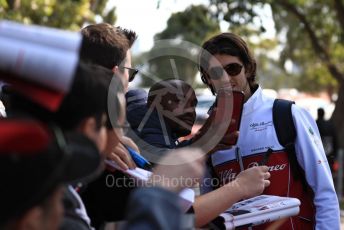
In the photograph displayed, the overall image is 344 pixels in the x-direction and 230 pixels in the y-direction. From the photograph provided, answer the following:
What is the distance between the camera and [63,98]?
60.3 inches

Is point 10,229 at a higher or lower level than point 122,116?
lower

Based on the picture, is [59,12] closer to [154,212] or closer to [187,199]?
[187,199]

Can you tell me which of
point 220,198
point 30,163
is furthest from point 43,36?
point 220,198

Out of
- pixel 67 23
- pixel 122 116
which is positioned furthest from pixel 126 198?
pixel 67 23

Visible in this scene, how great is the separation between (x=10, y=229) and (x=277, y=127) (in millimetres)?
1740

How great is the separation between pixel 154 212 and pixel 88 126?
1.00 ft

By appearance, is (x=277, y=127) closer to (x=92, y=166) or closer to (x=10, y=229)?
(x=92, y=166)

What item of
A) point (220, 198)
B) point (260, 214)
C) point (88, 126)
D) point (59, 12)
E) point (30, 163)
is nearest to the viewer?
point (30, 163)

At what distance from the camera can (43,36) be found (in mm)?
1410

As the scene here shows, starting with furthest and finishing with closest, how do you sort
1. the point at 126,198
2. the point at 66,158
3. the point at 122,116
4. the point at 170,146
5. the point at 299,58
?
the point at 299,58 < the point at 170,146 < the point at 126,198 < the point at 122,116 < the point at 66,158

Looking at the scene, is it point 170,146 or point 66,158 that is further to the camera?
point 170,146

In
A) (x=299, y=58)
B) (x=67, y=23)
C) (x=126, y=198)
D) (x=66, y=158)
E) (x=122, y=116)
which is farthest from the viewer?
(x=299, y=58)

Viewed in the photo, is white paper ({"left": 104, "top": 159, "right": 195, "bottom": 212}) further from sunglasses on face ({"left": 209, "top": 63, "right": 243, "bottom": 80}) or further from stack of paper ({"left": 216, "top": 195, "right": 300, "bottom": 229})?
sunglasses on face ({"left": 209, "top": 63, "right": 243, "bottom": 80})

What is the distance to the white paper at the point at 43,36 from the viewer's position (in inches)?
55.2
